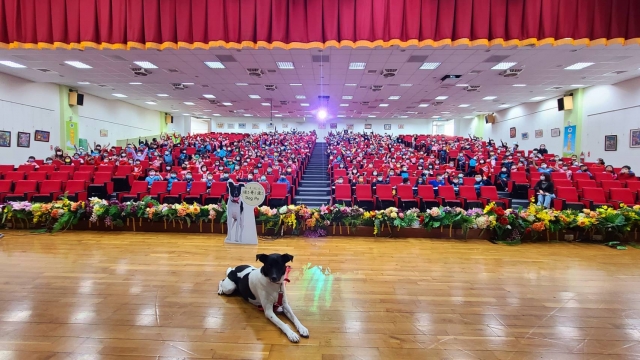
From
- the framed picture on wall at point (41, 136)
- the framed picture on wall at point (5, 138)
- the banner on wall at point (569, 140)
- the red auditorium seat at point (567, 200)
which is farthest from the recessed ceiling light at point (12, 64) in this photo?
the banner on wall at point (569, 140)

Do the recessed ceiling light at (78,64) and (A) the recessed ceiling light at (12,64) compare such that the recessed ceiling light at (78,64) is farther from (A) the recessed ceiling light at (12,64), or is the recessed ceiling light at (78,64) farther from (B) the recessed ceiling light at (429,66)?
(B) the recessed ceiling light at (429,66)

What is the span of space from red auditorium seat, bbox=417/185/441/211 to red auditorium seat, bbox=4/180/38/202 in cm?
852

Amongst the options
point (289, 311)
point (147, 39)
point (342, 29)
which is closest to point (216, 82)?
point (147, 39)

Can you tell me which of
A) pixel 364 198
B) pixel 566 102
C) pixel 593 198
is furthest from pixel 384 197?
pixel 566 102

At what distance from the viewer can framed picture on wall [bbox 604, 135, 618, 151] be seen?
37.9 feet

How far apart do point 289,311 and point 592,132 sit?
1540 centimetres

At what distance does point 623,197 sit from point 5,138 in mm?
18139

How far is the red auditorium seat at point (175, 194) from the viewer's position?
6715 millimetres

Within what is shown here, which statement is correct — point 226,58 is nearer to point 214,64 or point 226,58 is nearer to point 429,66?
point 214,64

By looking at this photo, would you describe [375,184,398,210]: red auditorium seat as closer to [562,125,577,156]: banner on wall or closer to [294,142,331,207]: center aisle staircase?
[294,142,331,207]: center aisle staircase

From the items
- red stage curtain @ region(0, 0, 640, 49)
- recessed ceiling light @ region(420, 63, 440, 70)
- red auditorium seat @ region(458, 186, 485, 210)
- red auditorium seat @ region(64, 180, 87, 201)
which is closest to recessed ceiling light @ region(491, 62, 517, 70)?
recessed ceiling light @ region(420, 63, 440, 70)

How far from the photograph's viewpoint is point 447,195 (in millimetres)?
6949

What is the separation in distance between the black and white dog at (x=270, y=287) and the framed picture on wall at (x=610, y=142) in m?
14.5

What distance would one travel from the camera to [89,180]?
809cm
